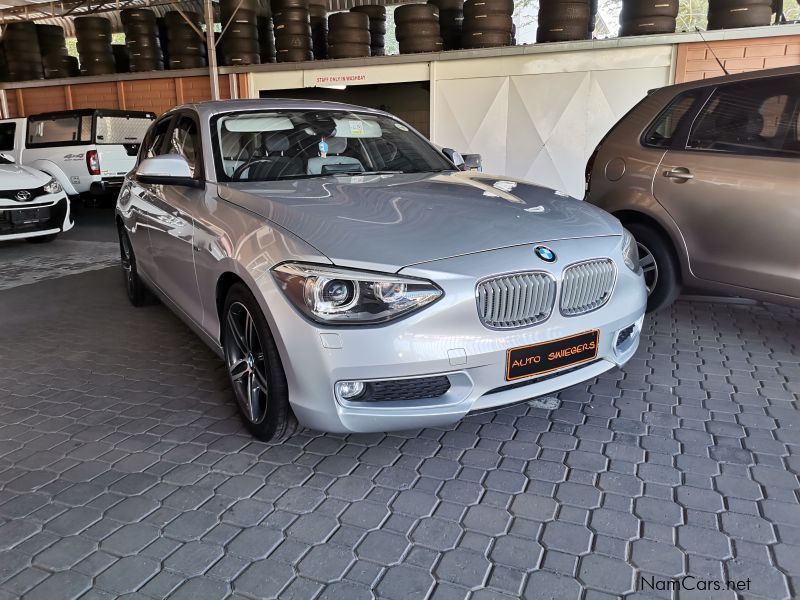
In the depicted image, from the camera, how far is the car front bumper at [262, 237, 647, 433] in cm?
218

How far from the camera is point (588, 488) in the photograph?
2.37 meters

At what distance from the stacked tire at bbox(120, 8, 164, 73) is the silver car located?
36.1ft

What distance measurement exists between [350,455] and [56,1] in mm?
18172

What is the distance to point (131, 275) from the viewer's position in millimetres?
4973

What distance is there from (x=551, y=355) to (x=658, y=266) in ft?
7.20

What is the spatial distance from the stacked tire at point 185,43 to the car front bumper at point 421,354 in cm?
1169

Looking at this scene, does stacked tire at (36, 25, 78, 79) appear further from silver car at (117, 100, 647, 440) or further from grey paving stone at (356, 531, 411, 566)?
grey paving stone at (356, 531, 411, 566)

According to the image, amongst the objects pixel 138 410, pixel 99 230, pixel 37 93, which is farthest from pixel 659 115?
pixel 37 93

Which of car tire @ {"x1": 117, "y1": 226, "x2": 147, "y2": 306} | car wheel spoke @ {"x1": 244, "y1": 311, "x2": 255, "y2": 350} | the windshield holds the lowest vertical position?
car tire @ {"x1": 117, "y1": 226, "x2": 147, "y2": 306}

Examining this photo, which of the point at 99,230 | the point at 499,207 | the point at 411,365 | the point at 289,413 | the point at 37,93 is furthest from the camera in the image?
the point at 37,93

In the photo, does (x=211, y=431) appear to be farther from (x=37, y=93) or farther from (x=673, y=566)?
(x=37, y=93)

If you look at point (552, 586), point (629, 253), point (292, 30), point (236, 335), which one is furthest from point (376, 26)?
point (552, 586)

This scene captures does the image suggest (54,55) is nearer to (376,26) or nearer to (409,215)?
(376,26)

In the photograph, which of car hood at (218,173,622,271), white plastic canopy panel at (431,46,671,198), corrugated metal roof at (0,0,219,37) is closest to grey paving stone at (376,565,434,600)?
car hood at (218,173,622,271)
